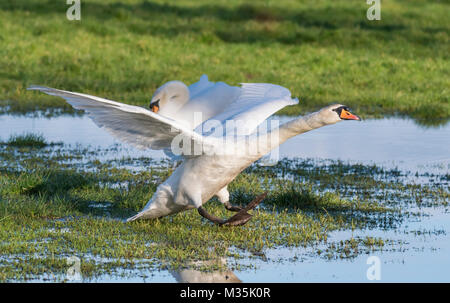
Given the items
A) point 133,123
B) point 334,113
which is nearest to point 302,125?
point 334,113

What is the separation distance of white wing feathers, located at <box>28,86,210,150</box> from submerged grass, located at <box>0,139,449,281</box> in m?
0.71

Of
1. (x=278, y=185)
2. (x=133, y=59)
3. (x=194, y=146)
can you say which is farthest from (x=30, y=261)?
(x=133, y=59)

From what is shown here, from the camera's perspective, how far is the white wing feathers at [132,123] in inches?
237

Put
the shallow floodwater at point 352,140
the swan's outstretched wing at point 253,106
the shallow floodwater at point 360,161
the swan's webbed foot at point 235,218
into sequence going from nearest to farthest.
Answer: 1. the shallow floodwater at point 360,161
2. the swan's webbed foot at point 235,218
3. the swan's outstretched wing at point 253,106
4. the shallow floodwater at point 352,140

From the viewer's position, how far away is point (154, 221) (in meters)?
7.16

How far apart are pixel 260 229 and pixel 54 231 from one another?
1.59 meters

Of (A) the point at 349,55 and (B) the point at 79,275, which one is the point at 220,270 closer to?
(B) the point at 79,275

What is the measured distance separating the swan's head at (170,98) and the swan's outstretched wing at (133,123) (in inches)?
38.2

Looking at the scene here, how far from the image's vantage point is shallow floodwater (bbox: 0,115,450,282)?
5625mm

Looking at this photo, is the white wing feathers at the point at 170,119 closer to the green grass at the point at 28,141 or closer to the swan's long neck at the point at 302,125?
the swan's long neck at the point at 302,125

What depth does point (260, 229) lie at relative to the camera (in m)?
6.85

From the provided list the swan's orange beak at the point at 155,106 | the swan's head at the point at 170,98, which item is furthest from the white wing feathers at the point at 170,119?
the swan's orange beak at the point at 155,106

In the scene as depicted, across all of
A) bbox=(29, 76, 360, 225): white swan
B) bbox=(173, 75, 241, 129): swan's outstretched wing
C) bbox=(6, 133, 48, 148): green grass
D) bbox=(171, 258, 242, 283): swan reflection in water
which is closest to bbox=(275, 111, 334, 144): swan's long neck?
bbox=(29, 76, 360, 225): white swan

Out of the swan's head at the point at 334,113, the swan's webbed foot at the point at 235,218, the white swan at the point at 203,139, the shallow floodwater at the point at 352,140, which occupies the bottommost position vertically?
the shallow floodwater at the point at 352,140
